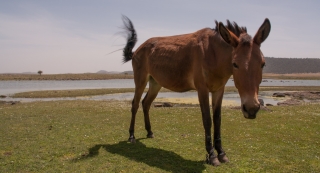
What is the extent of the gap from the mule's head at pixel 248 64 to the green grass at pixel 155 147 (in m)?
2.14

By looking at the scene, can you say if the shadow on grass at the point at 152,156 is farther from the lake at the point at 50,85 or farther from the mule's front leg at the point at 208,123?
the lake at the point at 50,85

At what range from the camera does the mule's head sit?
4.88 meters

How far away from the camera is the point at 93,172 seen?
6160 millimetres

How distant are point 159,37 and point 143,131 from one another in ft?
12.7

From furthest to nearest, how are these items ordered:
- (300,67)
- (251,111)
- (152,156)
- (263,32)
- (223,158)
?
(300,67) < (152,156) < (223,158) < (263,32) < (251,111)

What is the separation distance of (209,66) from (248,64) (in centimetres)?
127

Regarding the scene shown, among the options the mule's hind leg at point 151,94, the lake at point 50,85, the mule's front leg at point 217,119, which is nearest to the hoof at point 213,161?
the mule's front leg at point 217,119

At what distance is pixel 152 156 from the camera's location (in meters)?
7.35

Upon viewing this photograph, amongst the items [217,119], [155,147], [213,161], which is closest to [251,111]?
[213,161]

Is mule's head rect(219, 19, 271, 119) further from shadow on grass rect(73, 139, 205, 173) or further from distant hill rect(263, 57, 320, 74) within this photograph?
distant hill rect(263, 57, 320, 74)

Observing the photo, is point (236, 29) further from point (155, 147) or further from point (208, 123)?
point (155, 147)

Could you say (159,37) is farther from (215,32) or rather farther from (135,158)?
(135,158)

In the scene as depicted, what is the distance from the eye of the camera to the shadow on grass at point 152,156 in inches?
253

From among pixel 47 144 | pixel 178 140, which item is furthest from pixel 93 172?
pixel 178 140
